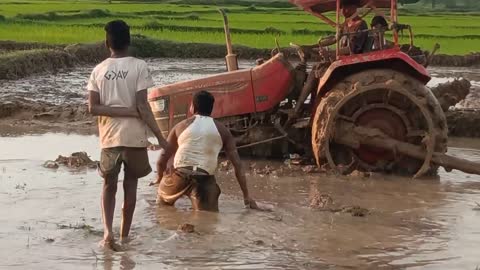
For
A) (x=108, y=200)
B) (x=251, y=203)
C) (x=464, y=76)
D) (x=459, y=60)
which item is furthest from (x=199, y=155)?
(x=459, y=60)

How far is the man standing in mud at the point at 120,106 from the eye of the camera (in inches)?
238

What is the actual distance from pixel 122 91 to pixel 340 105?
3484 millimetres

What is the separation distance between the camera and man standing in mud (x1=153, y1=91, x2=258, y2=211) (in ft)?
23.3

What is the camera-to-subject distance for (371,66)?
9.26 metres

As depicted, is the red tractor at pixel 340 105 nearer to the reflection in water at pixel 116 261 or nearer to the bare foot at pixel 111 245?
the bare foot at pixel 111 245

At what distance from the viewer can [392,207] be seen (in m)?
7.92

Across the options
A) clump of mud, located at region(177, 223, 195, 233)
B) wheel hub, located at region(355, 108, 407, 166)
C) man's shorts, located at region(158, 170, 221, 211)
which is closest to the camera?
clump of mud, located at region(177, 223, 195, 233)

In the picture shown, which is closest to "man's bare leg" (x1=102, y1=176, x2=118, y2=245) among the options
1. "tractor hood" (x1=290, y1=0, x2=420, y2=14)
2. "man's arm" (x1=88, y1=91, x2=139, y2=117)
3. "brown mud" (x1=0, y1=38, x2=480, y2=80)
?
"man's arm" (x1=88, y1=91, x2=139, y2=117)

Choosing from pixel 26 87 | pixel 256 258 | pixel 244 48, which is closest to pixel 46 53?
pixel 26 87

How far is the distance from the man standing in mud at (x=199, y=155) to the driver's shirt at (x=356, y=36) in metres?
2.50

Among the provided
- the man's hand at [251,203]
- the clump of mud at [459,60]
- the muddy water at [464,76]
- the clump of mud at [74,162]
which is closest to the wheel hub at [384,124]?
the man's hand at [251,203]

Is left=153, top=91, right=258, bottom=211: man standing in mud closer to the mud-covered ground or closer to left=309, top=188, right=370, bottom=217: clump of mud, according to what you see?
left=309, top=188, right=370, bottom=217: clump of mud

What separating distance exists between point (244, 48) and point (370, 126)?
15629mm

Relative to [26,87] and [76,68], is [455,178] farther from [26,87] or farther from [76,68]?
[76,68]
